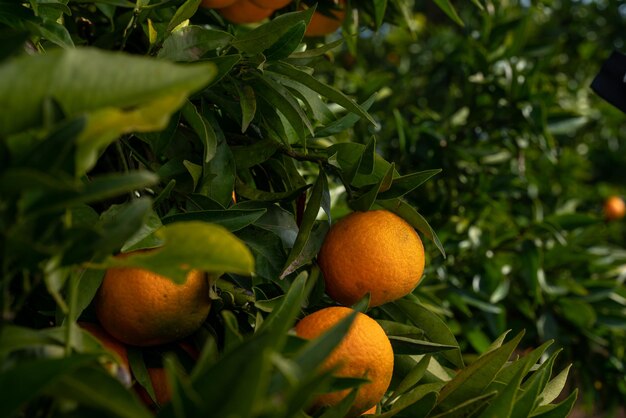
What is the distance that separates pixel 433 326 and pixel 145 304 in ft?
1.16

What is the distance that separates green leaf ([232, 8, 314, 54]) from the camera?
78 centimetres

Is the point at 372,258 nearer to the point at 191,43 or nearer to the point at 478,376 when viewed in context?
the point at 478,376

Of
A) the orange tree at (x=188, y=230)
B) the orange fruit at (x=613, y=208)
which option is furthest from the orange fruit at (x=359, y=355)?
the orange fruit at (x=613, y=208)

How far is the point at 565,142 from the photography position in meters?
2.55

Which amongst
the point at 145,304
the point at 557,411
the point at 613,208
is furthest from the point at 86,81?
the point at 613,208

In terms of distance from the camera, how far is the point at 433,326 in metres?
0.85

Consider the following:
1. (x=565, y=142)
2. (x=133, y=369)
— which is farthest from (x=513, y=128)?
(x=133, y=369)

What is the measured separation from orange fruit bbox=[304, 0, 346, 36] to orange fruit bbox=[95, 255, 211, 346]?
614 millimetres

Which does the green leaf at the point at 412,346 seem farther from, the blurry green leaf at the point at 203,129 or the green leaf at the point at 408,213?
the blurry green leaf at the point at 203,129

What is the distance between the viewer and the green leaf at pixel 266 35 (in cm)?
78

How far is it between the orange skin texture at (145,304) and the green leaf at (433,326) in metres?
0.28

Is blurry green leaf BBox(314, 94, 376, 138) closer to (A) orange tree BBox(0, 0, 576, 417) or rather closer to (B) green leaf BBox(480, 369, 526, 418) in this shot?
(A) orange tree BBox(0, 0, 576, 417)

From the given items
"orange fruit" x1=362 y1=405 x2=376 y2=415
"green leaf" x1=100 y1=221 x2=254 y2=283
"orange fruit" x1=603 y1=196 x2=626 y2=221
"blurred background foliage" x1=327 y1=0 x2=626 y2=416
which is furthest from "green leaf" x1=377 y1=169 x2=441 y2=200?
"orange fruit" x1=603 y1=196 x2=626 y2=221

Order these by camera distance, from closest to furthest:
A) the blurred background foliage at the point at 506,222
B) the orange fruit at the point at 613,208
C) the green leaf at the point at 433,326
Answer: the green leaf at the point at 433,326 → the blurred background foliage at the point at 506,222 → the orange fruit at the point at 613,208
